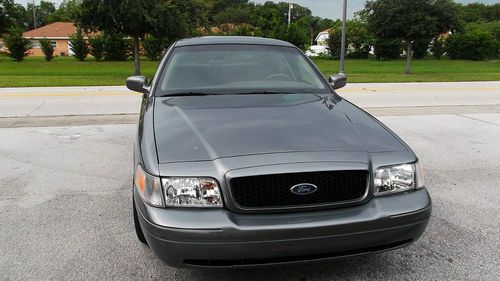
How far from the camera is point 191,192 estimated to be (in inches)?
97.7

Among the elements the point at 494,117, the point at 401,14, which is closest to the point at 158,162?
the point at 494,117

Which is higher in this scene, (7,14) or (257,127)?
(7,14)

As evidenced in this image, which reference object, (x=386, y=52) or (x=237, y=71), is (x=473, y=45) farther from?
(x=237, y=71)

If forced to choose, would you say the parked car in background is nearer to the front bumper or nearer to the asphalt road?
the front bumper

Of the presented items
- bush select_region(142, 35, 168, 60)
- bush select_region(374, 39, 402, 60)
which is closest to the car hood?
bush select_region(142, 35, 168, 60)

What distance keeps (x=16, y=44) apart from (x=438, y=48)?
39.8m

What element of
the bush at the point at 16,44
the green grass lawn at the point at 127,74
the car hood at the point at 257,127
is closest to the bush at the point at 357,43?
the green grass lawn at the point at 127,74

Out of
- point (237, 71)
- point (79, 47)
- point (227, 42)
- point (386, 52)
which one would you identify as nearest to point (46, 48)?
point (79, 47)

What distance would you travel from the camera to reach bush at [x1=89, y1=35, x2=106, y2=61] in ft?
137

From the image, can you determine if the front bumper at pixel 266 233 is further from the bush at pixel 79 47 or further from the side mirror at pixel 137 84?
the bush at pixel 79 47

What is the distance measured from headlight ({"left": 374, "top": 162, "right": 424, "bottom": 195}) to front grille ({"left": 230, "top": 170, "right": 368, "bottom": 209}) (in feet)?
0.51

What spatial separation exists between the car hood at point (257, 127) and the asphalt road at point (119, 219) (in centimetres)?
85

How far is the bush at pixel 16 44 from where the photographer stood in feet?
137

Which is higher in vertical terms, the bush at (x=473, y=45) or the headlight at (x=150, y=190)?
the bush at (x=473, y=45)
